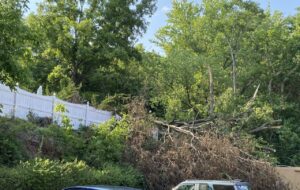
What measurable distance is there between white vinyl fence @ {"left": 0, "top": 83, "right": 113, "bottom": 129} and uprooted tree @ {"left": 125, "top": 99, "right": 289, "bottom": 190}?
3.08 meters

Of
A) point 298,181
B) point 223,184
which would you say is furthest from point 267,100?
point 223,184

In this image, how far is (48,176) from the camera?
15867mm

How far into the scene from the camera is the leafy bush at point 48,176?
14.7m

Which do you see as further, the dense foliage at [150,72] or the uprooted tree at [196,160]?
the uprooted tree at [196,160]

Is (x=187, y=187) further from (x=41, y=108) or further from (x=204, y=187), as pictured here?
(x=41, y=108)

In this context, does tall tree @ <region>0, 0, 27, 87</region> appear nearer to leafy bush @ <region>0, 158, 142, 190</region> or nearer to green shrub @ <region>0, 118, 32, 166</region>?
leafy bush @ <region>0, 158, 142, 190</region>

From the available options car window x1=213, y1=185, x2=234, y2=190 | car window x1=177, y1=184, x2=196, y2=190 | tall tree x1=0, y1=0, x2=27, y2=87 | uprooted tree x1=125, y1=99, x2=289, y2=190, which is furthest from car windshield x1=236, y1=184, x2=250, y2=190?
tall tree x1=0, y1=0, x2=27, y2=87

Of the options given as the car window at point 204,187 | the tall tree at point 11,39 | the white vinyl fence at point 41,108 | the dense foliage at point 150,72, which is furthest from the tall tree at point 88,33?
the tall tree at point 11,39

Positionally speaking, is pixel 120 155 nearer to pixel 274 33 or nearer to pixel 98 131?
pixel 98 131

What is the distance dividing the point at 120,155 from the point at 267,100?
942 inches

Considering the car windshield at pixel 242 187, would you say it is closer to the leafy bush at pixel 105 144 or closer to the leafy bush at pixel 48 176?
the leafy bush at pixel 48 176

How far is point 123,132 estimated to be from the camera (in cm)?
2316

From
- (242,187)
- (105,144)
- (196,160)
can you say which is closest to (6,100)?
(105,144)

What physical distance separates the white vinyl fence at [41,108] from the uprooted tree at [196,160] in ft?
10.1
